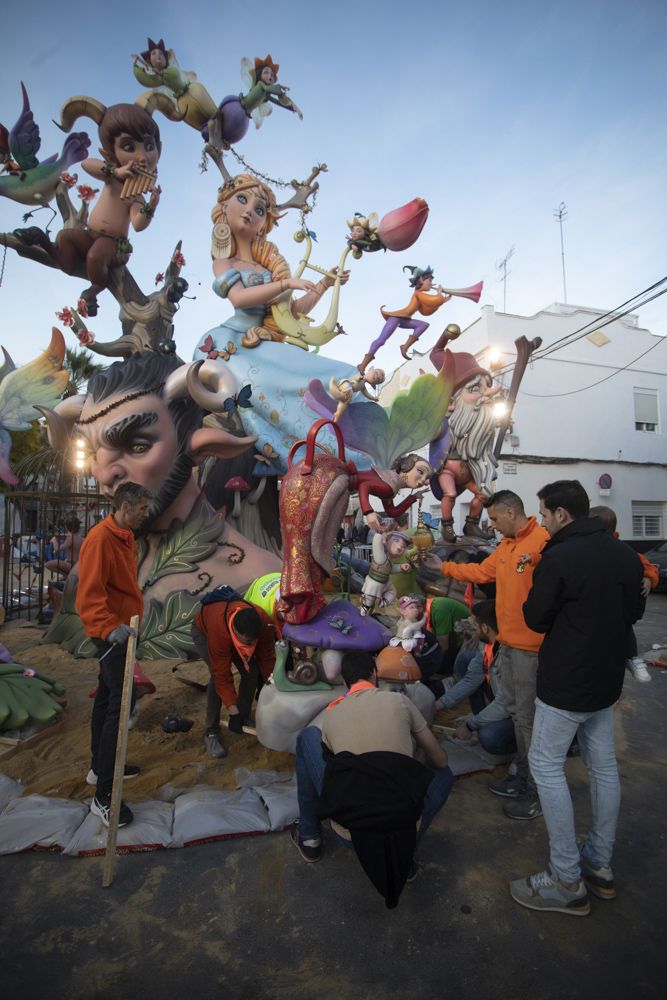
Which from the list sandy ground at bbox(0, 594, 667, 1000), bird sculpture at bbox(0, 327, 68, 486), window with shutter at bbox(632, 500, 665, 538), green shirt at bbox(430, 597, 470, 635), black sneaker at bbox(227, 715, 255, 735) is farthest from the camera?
window with shutter at bbox(632, 500, 665, 538)

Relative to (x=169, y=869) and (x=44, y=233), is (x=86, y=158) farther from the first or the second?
(x=169, y=869)

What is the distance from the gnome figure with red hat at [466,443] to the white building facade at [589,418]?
24.9ft

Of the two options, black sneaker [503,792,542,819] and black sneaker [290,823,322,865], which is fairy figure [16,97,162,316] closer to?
black sneaker [290,823,322,865]

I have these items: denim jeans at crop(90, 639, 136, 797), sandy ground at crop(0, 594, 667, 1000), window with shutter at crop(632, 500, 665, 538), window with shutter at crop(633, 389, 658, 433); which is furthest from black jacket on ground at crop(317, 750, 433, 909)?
window with shutter at crop(633, 389, 658, 433)

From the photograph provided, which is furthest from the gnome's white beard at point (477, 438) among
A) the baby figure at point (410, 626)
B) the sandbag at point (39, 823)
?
the sandbag at point (39, 823)

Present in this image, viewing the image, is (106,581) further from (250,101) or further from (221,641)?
(250,101)

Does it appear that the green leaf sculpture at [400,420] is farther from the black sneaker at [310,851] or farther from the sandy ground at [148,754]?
the black sneaker at [310,851]

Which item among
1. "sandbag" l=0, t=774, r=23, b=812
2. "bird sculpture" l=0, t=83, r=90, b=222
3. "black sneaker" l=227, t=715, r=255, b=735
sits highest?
"bird sculpture" l=0, t=83, r=90, b=222

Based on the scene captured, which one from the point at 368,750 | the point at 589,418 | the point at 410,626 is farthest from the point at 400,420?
the point at 589,418

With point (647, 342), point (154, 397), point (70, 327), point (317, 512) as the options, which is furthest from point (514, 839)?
point (647, 342)

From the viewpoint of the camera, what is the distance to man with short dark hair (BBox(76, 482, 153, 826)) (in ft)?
8.21

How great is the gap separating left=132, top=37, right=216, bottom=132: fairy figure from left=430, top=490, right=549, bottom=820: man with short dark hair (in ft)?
24.6

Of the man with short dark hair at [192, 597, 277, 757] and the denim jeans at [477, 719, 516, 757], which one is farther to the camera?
the man with short dark hair at [192, 597, 277, 757]

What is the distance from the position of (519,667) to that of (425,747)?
2.68 feet
